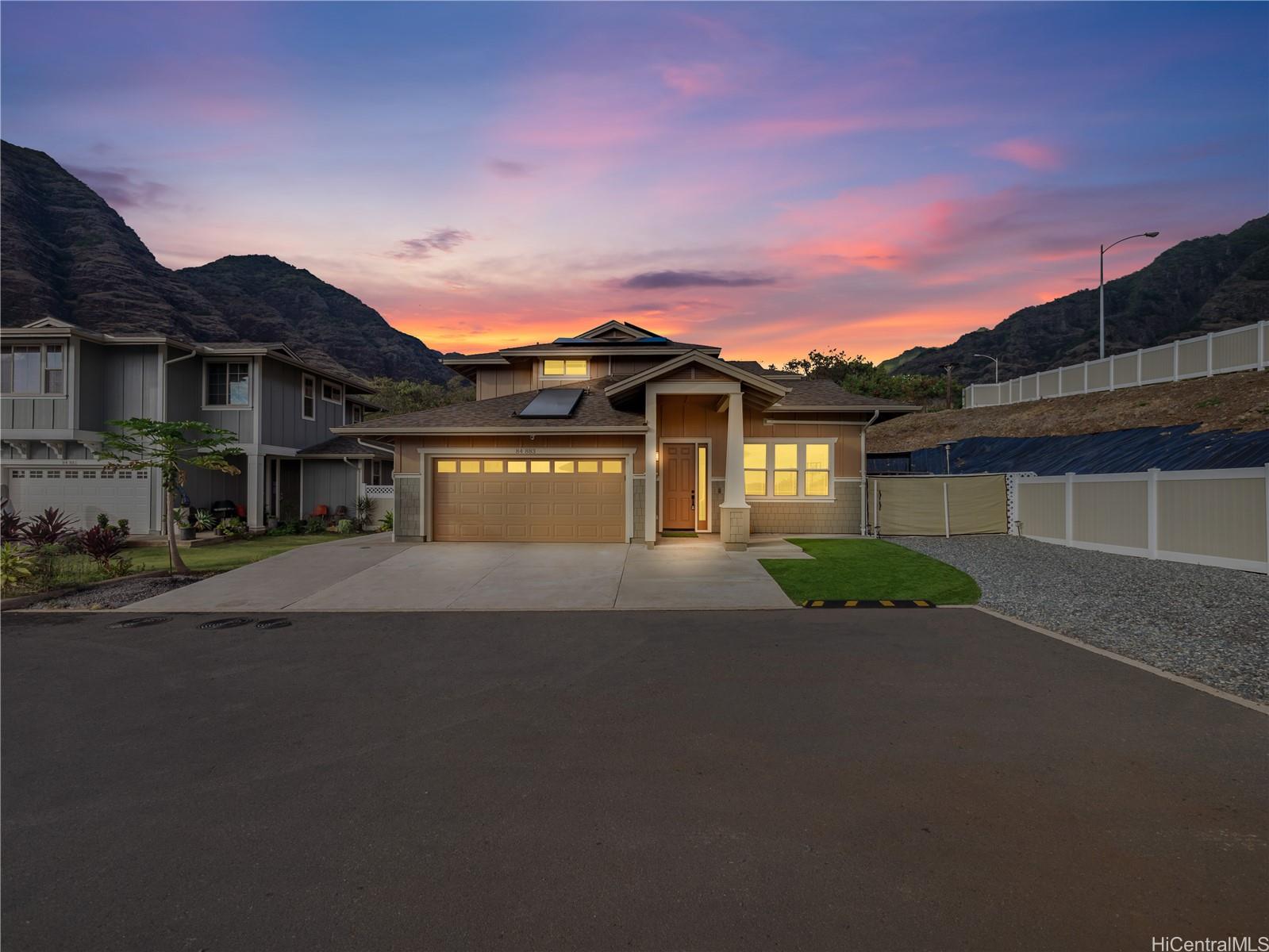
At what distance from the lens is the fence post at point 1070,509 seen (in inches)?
555

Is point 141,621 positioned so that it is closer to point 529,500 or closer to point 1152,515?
point 529,500

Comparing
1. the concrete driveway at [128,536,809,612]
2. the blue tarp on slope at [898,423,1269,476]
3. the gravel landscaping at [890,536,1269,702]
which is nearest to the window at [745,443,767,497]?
the concrete driveway at [128,536,809,612]

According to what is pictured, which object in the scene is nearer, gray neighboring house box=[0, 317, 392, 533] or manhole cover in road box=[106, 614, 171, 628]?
manhole cover in road box=[106, 614, 171, 628]

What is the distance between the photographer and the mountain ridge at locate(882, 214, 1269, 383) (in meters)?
82.3

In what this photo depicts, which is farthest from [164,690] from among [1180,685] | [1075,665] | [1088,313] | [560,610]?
[1088,313]

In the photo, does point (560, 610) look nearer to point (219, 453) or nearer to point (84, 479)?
point (219, 453)

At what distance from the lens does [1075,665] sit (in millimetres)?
6184

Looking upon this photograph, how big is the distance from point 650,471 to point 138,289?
310 feet

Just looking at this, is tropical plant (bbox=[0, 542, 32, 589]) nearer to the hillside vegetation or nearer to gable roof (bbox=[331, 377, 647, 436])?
gable roof (bbox=[331, 377, 647, 436])

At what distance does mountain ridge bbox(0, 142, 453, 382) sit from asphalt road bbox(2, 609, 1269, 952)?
78006mm

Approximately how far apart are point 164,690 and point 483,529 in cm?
1021

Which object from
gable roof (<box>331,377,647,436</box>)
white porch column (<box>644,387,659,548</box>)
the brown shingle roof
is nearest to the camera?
white porch column (<box>644,387,659,548</box>)

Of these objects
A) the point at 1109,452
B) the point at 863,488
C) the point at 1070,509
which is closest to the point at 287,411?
the point at 863,488

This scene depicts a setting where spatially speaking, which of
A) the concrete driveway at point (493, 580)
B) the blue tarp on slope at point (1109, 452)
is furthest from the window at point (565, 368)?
the blue tarp on slope at point (1109, 452)
